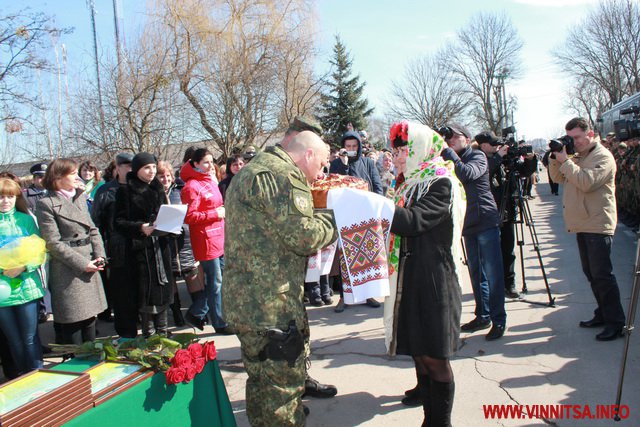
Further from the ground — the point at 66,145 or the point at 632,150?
the point at 66,145

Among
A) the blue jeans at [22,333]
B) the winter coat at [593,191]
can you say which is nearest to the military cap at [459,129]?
the winter coat at [593,191]

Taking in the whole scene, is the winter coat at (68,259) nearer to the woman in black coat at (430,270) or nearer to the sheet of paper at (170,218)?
the sheet of paper at (170,218)

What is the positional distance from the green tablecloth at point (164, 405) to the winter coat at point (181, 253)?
2570mm

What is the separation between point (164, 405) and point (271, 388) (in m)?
0.60

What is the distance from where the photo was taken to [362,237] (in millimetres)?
2557

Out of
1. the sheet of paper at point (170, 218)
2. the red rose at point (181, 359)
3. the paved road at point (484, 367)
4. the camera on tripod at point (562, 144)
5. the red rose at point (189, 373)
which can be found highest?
the camera on tripod at point (562, 144)

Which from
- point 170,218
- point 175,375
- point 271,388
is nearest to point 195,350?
point 175,375

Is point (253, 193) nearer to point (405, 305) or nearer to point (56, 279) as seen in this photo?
point (405, 305)

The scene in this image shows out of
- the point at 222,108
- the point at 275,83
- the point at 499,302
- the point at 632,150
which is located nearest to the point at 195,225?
the point at 499,302

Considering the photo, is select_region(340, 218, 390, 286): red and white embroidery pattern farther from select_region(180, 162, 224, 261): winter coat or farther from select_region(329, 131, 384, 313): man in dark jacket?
select_region(329, 131, 384, 313): man in dark jacket

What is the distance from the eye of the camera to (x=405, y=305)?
111 inches

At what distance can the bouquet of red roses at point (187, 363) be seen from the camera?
8.23ft

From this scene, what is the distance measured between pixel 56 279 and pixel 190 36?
13.3 meters

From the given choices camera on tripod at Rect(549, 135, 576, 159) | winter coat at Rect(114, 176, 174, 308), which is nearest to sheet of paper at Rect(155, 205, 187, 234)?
winter coat at Rect(114, 176, 174, 308)
